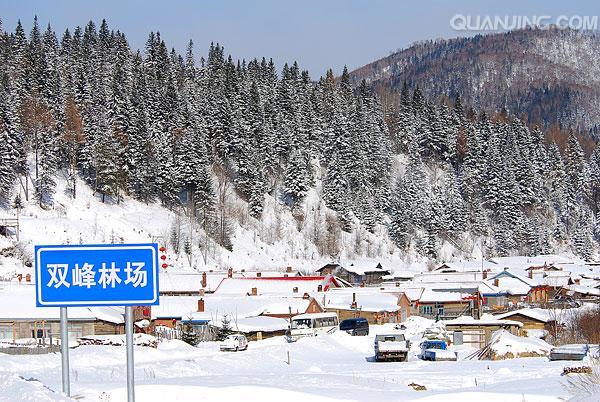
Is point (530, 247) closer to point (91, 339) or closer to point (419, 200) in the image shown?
point (419, 200)

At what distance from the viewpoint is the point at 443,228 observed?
367 ft

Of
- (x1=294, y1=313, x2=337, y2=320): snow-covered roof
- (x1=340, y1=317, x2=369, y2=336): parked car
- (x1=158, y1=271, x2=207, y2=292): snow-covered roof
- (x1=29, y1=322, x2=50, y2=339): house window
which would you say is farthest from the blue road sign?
(x1=158, y1=271, x2=207, y2=292): snow-covered roof

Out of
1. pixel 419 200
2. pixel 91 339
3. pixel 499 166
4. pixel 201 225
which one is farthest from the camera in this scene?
pixel 499 166

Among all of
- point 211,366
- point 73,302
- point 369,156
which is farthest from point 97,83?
point 73,302

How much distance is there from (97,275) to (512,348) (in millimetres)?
33866

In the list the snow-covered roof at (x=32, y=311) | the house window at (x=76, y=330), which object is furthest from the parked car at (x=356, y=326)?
the house window at (x=76, y=330)

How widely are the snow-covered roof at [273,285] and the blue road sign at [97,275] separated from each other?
2314 inches

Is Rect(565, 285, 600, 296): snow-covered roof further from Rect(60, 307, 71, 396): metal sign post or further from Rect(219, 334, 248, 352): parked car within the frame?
Rect(60, 307, 71, 396): metal sign post

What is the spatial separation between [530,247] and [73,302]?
114 m

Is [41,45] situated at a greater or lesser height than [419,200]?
greater

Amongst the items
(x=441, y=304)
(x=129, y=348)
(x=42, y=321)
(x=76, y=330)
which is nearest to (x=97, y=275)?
(x=129, y=348)

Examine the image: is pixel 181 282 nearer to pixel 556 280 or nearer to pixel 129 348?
pixel 556 280

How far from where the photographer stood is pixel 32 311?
173ft

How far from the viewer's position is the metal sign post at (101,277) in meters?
9.61
